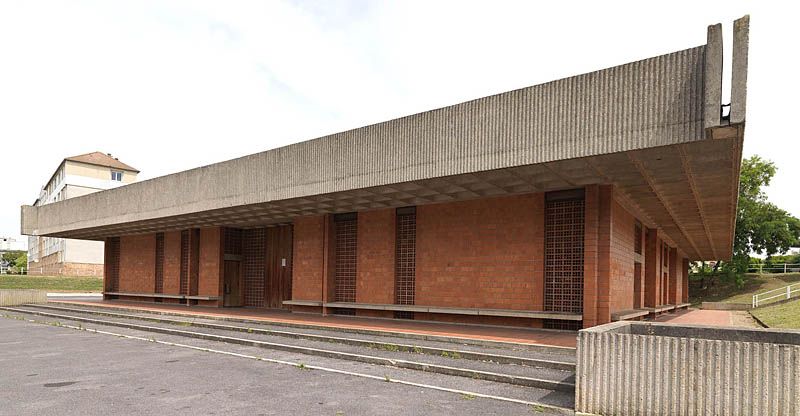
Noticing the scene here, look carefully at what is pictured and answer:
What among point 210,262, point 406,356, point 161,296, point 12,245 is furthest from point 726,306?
point 12,245

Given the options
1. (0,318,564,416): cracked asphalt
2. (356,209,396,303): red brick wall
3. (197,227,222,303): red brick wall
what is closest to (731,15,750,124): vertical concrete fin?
(0,318,564,416): cracked asphalt

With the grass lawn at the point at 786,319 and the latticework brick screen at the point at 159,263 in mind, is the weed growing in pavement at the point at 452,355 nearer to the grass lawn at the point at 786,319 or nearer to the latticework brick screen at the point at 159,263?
the grass lawn at the point at 786,319

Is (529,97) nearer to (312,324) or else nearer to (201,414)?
(201,414)

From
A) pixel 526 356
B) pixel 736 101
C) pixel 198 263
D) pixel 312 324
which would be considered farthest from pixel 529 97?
pixel 198 263

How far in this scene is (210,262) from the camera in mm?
20797

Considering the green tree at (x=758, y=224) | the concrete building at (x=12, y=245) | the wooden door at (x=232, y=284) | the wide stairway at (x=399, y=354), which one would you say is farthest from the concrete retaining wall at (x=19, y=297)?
the concrete building at (x=12, y=245)

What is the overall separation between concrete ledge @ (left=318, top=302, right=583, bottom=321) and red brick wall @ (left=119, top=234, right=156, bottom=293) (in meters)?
12.1

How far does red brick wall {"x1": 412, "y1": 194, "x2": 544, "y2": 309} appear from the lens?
12539 mm

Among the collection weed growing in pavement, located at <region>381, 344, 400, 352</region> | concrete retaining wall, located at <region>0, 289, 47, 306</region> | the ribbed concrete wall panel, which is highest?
the ribbed concrete wall panel

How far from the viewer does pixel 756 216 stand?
44.9 m

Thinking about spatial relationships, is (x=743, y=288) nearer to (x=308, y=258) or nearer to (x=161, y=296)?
(x=308, y=258)

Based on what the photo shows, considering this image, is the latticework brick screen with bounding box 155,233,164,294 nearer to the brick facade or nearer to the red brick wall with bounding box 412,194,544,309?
the brick facade

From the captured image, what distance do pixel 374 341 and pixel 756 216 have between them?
45.9 metres

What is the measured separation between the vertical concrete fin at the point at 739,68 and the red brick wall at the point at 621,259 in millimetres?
4723
